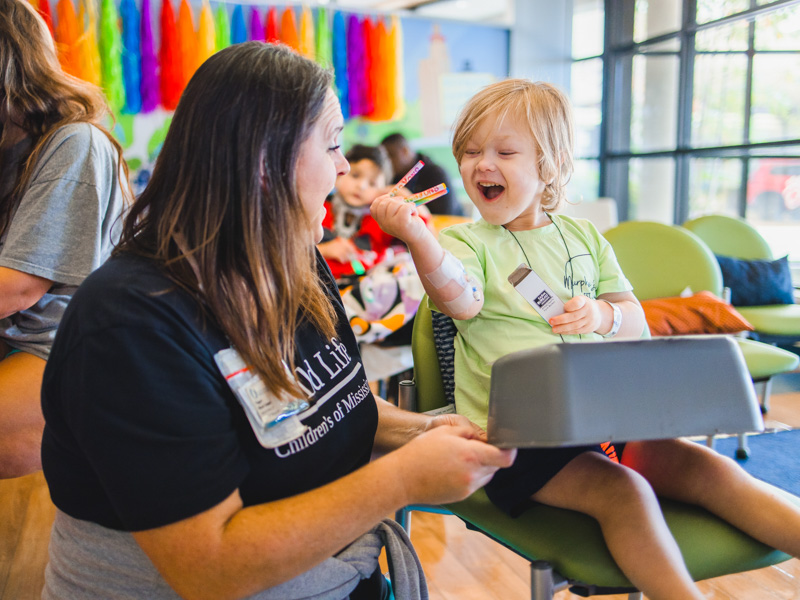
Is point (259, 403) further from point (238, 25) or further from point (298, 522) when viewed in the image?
point (238, 25)

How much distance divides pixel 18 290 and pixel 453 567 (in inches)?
Answer: 54.8

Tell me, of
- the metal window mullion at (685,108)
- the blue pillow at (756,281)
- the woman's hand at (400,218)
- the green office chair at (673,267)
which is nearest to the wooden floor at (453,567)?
the green office chair at (673,267)

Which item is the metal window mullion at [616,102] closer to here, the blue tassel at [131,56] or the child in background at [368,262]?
the child in background at [368,262]

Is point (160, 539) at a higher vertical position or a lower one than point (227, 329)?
lower

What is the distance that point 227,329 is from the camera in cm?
73

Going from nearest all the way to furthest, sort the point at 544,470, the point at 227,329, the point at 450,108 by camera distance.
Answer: the point at 227,329
the point at 544,470
the point at 450,108

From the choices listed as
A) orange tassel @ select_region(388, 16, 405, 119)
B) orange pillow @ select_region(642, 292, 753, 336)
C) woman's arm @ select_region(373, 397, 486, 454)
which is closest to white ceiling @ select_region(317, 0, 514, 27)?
orange tassel @ select_region(388, 16, 405, 119)

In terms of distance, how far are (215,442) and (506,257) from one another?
2.38 ft

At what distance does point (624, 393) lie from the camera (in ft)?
2.33

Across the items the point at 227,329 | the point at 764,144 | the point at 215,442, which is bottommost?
the point at 215,442

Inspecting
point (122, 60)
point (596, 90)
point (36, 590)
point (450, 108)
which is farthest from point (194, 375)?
point (596, 90)

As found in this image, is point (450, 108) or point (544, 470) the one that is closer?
point (544, 470)

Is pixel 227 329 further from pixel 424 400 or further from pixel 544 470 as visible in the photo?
pixel 424 400

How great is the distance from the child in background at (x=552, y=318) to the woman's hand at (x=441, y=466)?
318 millimetres
